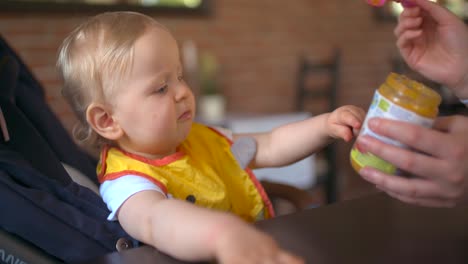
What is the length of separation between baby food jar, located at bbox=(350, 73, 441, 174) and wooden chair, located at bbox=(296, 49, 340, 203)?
8.41ft

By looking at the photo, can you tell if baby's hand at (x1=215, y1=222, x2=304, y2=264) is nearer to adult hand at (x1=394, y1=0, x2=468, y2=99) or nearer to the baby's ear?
the baby's ear

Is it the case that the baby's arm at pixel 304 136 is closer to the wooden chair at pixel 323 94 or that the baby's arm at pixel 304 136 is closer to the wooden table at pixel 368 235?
the wooden table at pixel 368 235

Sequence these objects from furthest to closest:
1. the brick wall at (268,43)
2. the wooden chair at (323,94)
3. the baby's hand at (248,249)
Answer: the wooden chair at (323,94), the brick wall at (268,43), the baby's hand at (248,249)

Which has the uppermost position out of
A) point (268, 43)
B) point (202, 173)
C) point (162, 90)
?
point (162, 90)

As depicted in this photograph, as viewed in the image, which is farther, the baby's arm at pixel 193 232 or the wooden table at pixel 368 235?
the wooden table at pixel 368 235

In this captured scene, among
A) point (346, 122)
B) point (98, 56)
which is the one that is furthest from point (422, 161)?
point (98, 56)

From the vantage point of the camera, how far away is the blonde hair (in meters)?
0.93

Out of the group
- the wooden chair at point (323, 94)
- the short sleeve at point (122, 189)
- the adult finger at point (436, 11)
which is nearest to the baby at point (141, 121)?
the short sleeve at point (122, 189)

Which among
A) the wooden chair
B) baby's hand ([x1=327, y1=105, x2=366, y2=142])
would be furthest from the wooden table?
the wooden chair

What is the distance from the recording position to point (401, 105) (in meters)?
0.66

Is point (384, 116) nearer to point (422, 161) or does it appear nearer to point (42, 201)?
point (422, 161)

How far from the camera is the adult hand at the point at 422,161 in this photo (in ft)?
2.17

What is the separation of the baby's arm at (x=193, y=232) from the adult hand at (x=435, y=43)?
0.66 m

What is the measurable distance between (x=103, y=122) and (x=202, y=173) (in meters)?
0.25
